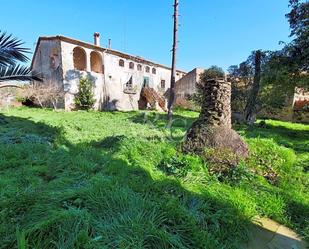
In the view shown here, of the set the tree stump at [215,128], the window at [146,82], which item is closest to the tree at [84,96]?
the window at [146,82]

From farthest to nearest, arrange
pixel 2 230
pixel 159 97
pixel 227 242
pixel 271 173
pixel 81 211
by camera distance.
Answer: pixel 159 97 → pixel 271 173 → pixel 227 242 → pixel 81 211 → pixel 2 230

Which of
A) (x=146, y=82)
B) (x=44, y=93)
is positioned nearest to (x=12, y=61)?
(x=44, y=93)

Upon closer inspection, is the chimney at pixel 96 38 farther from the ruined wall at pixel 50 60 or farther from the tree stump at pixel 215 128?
the tree stump at pixel 215 128

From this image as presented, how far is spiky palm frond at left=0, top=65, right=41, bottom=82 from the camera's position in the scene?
743 centimetres

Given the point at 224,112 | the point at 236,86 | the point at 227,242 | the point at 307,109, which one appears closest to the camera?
the point at 227,242

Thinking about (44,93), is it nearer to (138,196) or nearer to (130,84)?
(130,84)

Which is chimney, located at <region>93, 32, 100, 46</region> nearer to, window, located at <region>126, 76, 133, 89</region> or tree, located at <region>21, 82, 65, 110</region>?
window, located at <region>126, 76, 133, 89</region>

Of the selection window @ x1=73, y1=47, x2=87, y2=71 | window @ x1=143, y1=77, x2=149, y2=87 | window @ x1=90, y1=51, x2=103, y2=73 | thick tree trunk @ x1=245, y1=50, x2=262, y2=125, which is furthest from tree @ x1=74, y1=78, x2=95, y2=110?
thick tree trunk @ x1=245, y1=50, x2=262, y2=125

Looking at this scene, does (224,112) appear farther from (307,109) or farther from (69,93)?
(69,93)

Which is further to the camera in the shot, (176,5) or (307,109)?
(176,5)

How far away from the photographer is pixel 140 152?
5238 millimetres

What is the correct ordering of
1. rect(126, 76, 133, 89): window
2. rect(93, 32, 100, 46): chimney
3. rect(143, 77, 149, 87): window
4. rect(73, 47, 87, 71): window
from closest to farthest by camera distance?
rect(73, 47, 87, 71): window
rect(93, 32, 100, 46): chimney
rect(126, 76, 133, 89): window
rect(143, 77, 149, 87): window

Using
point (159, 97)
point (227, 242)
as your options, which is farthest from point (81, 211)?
point (159, 97)

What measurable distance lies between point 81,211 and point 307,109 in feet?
43.5
